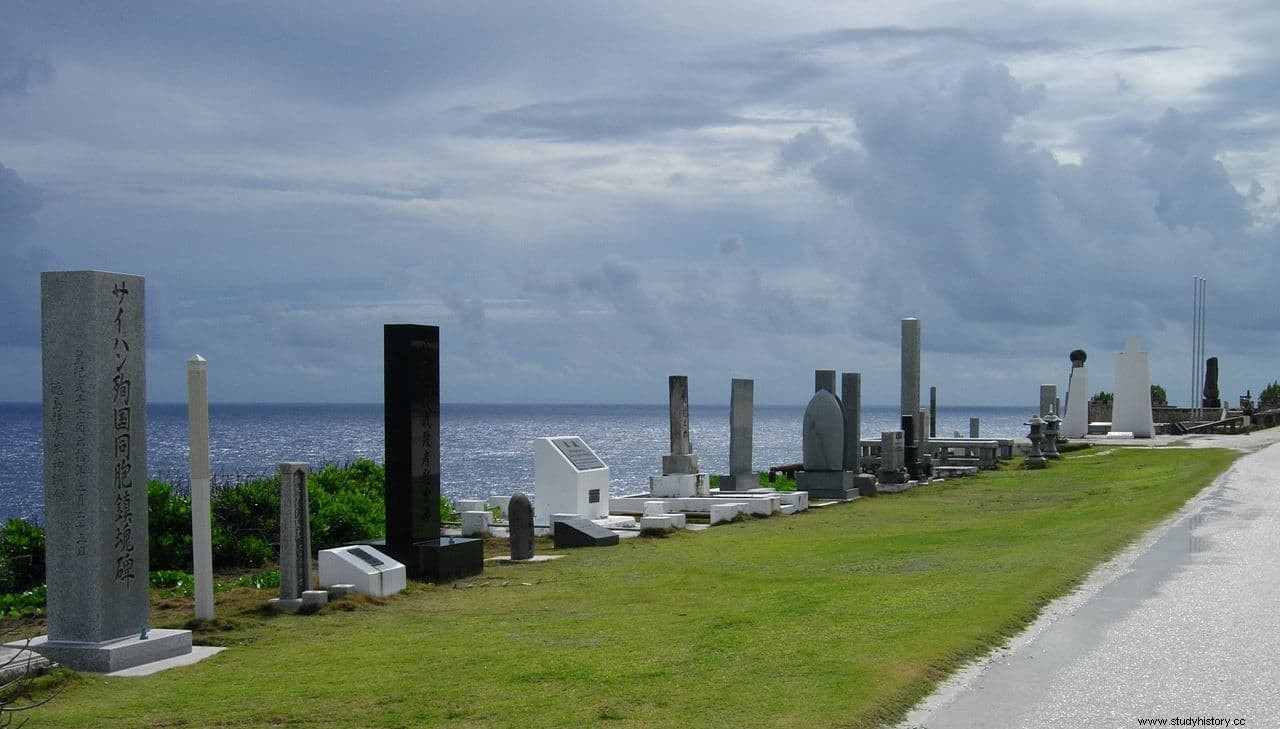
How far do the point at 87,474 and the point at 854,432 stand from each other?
23482 mm

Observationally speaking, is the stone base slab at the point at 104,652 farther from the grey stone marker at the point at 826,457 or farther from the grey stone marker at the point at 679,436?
the grey stone marker at the point at 826,457

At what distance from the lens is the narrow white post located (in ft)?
39.7

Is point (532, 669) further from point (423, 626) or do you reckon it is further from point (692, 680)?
point (423, 626)

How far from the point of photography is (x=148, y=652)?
34.0 feet

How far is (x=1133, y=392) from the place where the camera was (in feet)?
152

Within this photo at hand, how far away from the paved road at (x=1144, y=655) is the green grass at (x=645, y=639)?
36cm

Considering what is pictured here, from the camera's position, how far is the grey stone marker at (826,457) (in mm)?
29109

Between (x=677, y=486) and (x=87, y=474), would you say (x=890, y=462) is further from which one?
(x=87, y=474)

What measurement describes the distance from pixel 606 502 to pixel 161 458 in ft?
231

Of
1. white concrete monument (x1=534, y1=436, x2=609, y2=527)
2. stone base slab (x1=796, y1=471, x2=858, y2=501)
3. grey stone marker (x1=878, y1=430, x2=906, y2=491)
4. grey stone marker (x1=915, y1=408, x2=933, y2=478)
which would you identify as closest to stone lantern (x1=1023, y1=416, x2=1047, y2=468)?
grey stone marker (x1=915, y1=408, x2=933, y2=478)

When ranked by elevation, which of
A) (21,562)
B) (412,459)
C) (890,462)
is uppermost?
(412,459)

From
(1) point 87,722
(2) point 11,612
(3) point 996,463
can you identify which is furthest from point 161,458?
(1) point 87,722

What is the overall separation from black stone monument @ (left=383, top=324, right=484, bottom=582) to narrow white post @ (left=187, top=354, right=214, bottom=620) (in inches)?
132

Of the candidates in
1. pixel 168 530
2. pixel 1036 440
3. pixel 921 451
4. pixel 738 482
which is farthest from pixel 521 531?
pixel 1036 440
